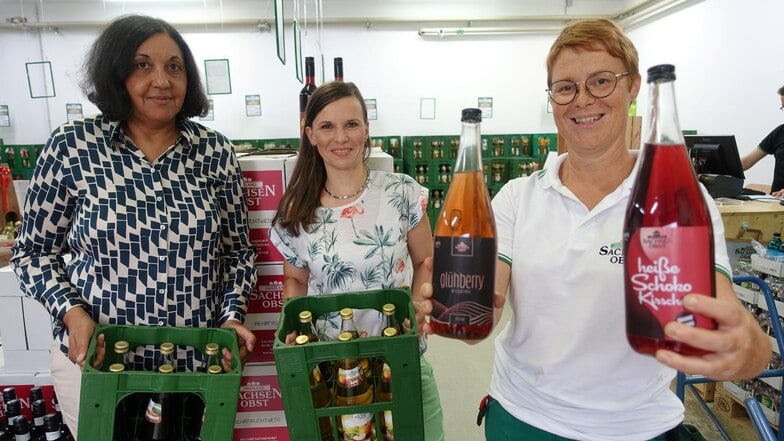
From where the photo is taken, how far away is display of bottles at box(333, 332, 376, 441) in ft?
2.94

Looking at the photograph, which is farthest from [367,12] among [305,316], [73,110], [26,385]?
[305,316]

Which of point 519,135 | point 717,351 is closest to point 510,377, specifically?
point 717,351

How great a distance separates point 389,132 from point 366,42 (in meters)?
1.37

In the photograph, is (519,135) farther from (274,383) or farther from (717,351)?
(717,351)

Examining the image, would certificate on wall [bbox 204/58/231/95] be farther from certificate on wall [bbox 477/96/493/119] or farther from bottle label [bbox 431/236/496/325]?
certificate on wall [bbox 477/96/493/119]

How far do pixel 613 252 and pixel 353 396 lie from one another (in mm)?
599

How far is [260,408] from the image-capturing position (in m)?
1.81

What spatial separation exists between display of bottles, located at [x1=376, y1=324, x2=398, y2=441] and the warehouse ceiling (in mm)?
6459

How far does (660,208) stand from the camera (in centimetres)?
57

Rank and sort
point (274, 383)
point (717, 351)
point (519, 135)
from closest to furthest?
point (717, 351) < point (274, 383) < point (519, 135)

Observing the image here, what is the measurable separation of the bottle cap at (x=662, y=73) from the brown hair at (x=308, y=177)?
3.19 ft

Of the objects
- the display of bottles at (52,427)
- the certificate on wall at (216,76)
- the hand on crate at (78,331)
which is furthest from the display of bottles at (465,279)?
the certificate on wall at (216,76)

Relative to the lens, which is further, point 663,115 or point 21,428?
point 21,428

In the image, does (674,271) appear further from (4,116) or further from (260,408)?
(4,116)
